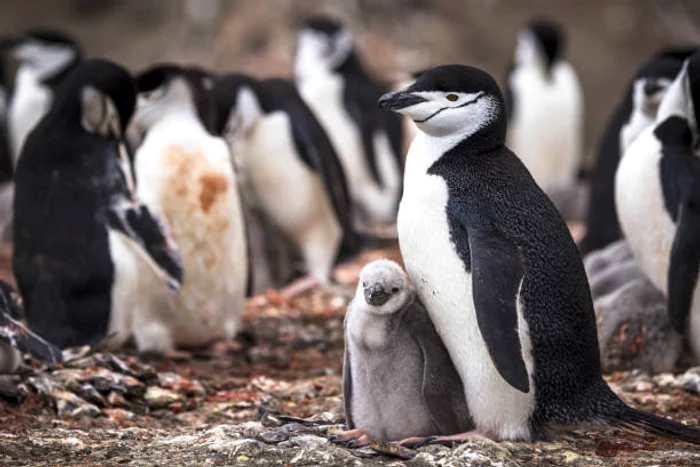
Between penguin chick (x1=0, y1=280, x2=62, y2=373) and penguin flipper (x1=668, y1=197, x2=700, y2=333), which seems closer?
penguin chick (x1=0, y1=280, x2=62, y2=373)

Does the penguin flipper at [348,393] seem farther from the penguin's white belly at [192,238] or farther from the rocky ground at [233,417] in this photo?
the penguin's white belly at [192,238]

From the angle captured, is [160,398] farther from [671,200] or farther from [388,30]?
[388,30]

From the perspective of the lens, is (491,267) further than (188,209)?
No

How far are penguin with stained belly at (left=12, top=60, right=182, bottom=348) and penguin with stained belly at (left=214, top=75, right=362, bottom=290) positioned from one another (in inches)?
63.1

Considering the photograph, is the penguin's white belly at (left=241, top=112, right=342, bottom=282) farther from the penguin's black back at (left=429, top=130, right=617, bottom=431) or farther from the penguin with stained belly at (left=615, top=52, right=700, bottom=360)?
the penguin's black back at (left=429, top=130, right=617, bottom=431)

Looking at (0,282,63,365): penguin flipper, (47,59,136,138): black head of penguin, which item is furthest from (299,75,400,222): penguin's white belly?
(0,282,63,365): penguin flipper

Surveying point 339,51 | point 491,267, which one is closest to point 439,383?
point 491,267

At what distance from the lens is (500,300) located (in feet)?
11.6

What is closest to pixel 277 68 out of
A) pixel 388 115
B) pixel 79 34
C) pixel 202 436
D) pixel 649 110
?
pixel 388 115

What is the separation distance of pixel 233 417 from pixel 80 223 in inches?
47.0

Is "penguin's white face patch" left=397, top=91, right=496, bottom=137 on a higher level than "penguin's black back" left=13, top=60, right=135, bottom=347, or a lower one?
higher

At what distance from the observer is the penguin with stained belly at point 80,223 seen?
5.12 meters

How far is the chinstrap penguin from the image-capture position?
370 cm

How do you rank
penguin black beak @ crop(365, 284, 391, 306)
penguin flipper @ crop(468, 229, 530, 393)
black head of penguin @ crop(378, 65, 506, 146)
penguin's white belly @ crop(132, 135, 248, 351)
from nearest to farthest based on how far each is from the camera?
penguin flipper @ crop(468, 229, 530, 393), penguin black beak @ crop(365, 284, 391, 306), black head of penguin @ crop(378, 65, 506, 146), penguin's white belly @ crop(132, 135, 248, 351)
